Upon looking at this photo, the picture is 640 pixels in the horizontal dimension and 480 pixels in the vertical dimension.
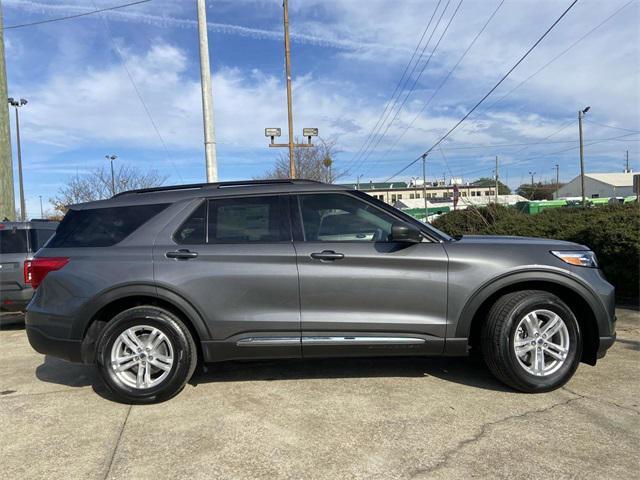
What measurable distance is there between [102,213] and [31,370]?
7.13 ft

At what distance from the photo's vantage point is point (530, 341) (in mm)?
3896

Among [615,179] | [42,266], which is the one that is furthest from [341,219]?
[615,179]

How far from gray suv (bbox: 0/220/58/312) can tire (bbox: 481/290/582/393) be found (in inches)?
240

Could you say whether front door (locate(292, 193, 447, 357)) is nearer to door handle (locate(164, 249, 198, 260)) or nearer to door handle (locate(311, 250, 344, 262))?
door handle (locate(311, 250, 344, 262))

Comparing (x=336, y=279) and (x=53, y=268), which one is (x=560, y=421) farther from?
(x=53, y=268)

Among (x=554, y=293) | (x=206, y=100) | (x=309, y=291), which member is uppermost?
(x=206, y=100)

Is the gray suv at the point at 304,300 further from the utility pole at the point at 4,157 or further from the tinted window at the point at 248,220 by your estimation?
the utility pole at the point at 4,157

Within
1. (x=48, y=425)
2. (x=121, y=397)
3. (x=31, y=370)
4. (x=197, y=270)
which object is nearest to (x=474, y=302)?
(x=197, y=270)

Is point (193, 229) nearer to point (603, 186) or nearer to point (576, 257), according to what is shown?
point (576, 257)

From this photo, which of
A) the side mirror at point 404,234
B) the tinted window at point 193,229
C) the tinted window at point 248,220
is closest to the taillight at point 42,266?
the tinted window at point 193,229

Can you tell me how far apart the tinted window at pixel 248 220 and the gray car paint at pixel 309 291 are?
116 millimetres

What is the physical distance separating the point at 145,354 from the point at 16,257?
4.12 metres

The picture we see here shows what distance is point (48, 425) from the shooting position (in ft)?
12.0

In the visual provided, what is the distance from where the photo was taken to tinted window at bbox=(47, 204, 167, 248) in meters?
4.06
